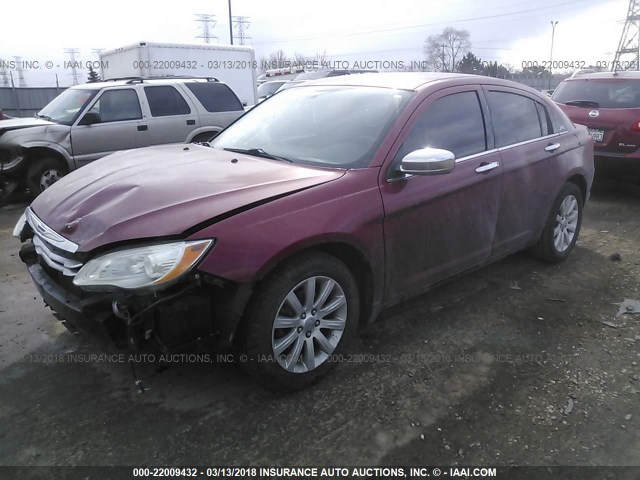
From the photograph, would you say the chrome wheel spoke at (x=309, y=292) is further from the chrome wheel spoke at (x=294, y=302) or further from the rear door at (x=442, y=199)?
the rear door at (x=442, y=199)

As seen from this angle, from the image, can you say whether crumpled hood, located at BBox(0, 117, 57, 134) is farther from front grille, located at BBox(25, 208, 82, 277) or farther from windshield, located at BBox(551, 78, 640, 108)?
windshield, located at BBox(551, 78, 640, 108)

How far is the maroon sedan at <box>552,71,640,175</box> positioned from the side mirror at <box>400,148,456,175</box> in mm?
5220

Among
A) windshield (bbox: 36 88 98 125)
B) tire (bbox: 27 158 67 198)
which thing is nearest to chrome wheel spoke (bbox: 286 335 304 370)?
tire (bbox: 27 158 67 198)

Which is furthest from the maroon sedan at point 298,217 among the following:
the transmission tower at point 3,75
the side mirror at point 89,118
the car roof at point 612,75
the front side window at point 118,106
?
the transmission tower at point 3,75

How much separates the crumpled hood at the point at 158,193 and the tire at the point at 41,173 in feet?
15.5

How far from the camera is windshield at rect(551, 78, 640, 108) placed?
284 inches

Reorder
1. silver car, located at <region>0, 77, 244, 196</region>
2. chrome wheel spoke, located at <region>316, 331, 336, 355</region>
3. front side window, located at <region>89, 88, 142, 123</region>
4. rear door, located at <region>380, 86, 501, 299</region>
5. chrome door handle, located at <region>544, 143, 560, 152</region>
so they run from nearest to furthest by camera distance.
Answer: chrome wheel spoke, located at <region>316, 331, 336, 355</region>
rear door, located at <region>380, 86, 501, 299</region>
chrome door handle, located at <region>544, 143, 560, 152</region>
silver car, located at <region>0, 77, 244, 196</region>
front side window, located at <region>89, 88, 142, 123</region>

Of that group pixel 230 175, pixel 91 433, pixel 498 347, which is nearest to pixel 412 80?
pixel 230 175

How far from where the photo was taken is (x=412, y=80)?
3648mm

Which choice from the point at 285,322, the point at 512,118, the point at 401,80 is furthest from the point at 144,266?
the point at 512,118

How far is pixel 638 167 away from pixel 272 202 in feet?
20.6

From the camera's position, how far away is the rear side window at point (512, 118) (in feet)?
13.0

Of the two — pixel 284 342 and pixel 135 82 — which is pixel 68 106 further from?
pixel 284 342

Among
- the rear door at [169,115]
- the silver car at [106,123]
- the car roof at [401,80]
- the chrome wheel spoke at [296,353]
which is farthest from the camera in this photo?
the rear door at [169,115]
